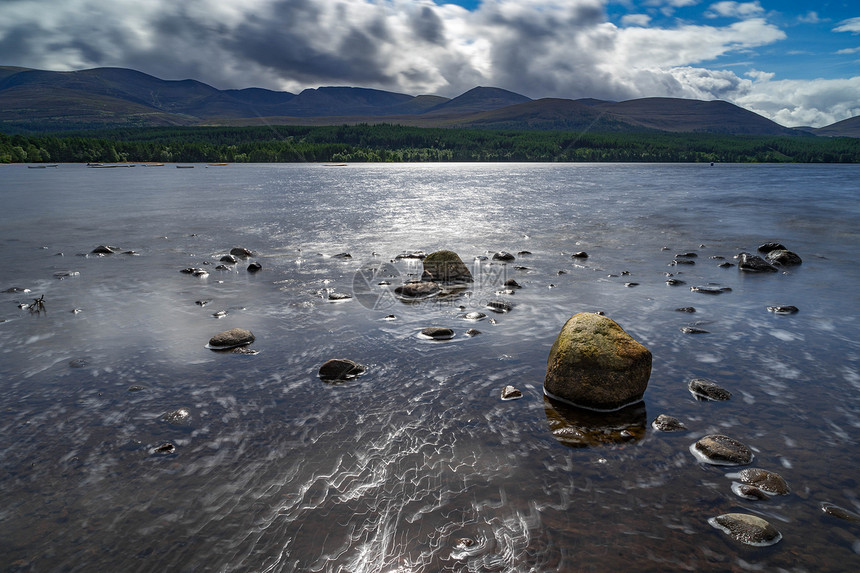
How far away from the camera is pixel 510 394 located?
38.7 ft

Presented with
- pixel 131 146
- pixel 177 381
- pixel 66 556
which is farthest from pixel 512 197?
pixel 131 146

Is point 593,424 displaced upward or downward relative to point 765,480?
downward

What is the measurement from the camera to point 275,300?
19875 mm

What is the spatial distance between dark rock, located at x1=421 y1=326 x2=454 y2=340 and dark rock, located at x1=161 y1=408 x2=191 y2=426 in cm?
718

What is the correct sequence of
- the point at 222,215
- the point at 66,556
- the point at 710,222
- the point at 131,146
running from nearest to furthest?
the point at 66,556 → the point at 710,222 → the point at 222,215 → the point at 131,146

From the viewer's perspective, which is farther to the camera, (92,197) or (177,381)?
(92,197)

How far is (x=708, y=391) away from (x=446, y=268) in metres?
13.4

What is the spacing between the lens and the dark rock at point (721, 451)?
918 cm

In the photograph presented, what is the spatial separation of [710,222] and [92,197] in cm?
7589

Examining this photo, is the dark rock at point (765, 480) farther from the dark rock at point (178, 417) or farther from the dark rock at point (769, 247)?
the dark rock at point (769, 247)

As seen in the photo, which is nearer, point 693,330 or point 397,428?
point 397,428

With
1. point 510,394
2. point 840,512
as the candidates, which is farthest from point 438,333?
point 840,512

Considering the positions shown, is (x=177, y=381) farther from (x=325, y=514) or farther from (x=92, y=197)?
(x=92, y=197)

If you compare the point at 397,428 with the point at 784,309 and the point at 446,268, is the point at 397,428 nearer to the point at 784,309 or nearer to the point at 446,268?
the point at 446,268
